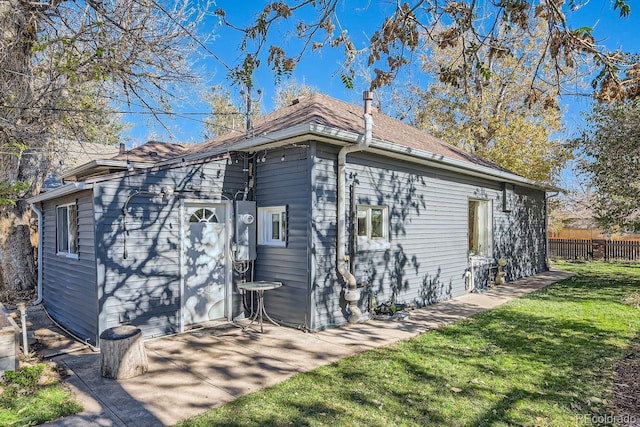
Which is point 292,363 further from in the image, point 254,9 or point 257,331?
point 254,9

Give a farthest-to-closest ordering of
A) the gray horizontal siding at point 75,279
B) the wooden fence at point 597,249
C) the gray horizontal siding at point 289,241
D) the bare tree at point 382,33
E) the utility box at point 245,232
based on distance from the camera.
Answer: the wooden fence at point 597,249 < the utility box at point 245,232 < the gray horizontal siding at point 289,241 < the gray horizontal siding at point 75,279 < the bare tree at point 382,33

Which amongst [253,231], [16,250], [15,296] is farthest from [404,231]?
[16,250]

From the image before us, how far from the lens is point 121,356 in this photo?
4.23 m

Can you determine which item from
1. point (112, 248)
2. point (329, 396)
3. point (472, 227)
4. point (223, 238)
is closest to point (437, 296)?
point (472, 227)

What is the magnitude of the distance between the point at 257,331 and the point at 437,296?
4.24 m

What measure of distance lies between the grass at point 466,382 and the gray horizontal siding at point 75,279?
123 inches

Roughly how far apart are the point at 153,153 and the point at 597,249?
1831cm

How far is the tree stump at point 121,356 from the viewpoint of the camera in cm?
421

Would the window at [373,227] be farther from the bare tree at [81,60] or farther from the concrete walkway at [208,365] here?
the bare tree at [81,60]

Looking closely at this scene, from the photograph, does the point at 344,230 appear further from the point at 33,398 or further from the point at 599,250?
the point at 599,250

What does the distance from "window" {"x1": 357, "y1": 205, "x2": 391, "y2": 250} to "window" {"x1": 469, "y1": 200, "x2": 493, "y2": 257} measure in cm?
446

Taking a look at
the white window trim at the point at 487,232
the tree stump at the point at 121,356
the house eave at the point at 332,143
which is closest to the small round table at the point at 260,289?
the tree stump at the point at 121,356

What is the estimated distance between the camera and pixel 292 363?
4.68 meters

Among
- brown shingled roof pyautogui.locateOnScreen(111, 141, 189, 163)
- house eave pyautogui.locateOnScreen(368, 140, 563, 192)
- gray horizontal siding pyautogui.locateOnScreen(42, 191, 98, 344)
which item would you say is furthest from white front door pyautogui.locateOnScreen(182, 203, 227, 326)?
brown shingled roof pyautogui.locateOnScreen(111, 141, 189, 163)
